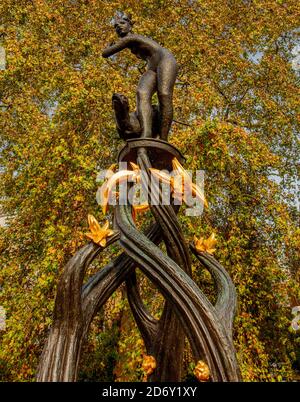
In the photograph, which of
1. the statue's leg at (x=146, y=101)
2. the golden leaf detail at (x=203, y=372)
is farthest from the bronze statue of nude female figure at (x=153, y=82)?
the golden leaf detail at (x=203, y=372)

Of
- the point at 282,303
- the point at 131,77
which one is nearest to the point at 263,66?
the point at 131,77

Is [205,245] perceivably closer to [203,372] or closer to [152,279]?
[152,279]

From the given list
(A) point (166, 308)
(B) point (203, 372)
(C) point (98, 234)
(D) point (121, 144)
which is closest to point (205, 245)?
(A) point (166, 308)

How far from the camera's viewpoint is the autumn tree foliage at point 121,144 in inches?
202

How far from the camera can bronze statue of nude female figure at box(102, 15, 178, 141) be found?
2.91 m

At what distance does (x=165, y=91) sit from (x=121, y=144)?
3.75 meters

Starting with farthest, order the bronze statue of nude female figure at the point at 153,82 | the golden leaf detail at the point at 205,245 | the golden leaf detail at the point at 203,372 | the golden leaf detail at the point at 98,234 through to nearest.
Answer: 1. the bronze statue of nude female figure at the point at 153,82
2. the golden leaf detail at the point at 205,245
3. the golden leaf detail at the point at 98,234
4. the golden leaf detail at the point at 203,372

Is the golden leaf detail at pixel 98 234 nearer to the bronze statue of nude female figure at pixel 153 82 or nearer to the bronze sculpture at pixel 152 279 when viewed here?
the bronze sculpture at pixel 152 279

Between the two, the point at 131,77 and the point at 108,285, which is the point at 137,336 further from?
the point at 131,77

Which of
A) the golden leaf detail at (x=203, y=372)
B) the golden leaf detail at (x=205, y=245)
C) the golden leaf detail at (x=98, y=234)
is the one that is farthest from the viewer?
the golden leaf detail at (x=205, y=245)

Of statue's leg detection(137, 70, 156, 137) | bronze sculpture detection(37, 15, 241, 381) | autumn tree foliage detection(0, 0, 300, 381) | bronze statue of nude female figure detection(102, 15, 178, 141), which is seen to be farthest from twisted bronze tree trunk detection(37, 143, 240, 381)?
autumn tree foliage detection(0, 0, 300, 381)

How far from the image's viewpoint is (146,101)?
2.94 meters
